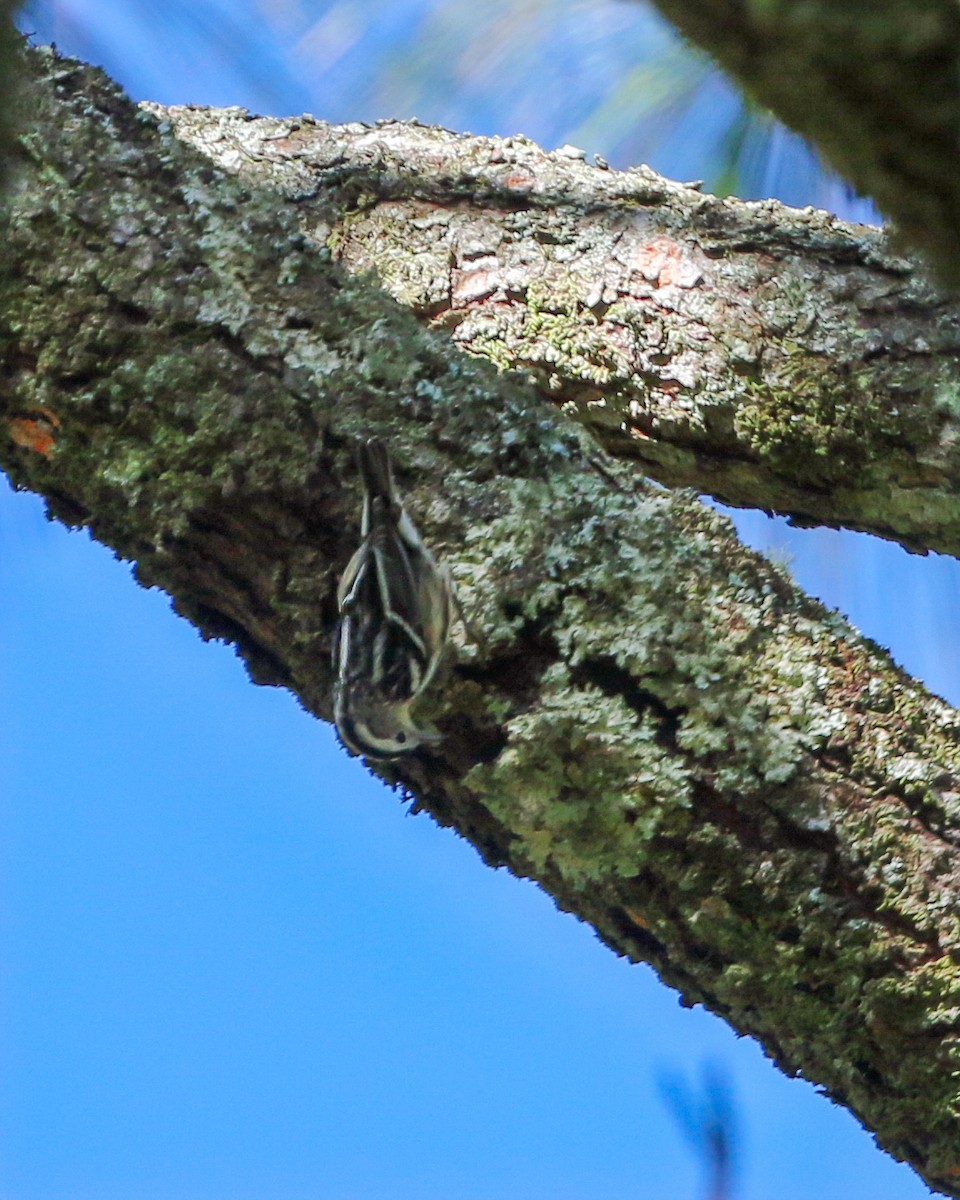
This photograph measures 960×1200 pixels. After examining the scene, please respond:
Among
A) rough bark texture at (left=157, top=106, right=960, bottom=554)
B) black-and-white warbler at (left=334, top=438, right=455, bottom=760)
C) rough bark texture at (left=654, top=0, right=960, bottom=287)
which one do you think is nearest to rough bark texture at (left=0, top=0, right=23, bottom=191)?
rough bark texture at (left=654, top=0, right=960, bottom=287)

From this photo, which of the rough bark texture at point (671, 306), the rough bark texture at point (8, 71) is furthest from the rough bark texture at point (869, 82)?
the rough bark texture at point (671, 306)

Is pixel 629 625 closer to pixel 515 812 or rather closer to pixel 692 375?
pixel 515 812

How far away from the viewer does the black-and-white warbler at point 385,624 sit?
82.8 inches

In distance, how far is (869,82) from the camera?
0.58m

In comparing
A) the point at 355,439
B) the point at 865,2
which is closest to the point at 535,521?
the point at 355,439

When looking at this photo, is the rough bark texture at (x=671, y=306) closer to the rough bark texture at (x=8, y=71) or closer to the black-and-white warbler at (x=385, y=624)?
the black-and-white warbler at (x=385, y=624)

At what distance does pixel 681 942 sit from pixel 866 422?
4.56 feet

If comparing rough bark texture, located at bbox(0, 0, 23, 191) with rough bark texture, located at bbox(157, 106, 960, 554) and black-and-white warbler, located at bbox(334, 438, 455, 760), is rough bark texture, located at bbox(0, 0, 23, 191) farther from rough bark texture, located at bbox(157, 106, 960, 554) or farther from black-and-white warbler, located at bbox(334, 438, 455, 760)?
rough bark texture, located at bbox(157, 106, 960, 554)

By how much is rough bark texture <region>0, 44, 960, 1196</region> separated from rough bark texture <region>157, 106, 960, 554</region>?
2.06 ft

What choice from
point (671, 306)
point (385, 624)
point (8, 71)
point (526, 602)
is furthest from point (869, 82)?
point (671, 306)

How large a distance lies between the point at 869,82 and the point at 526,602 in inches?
60.2

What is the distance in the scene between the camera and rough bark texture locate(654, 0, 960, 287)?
1.79 ft

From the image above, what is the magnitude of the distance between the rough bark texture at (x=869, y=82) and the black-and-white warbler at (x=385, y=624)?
1.51m

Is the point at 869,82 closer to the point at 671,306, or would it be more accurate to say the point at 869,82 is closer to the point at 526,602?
the point at 526,602
